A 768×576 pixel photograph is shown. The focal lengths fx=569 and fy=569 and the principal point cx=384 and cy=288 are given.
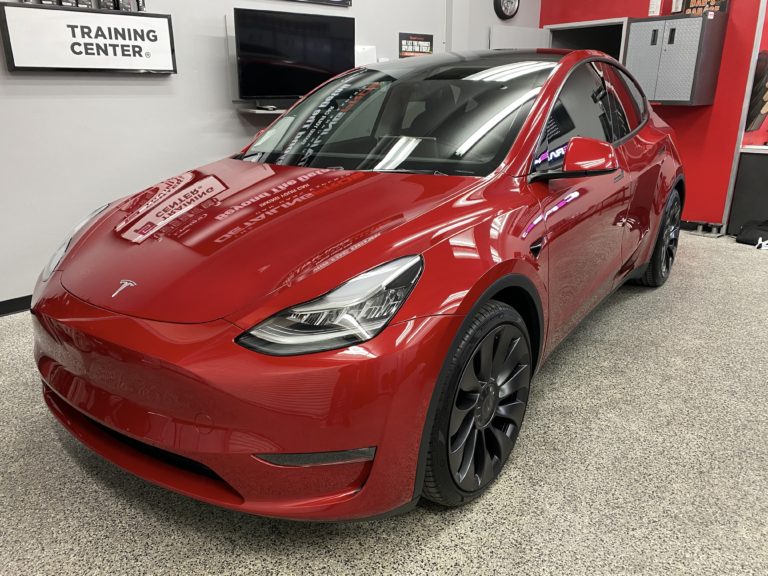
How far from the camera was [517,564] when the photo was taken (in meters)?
1.31

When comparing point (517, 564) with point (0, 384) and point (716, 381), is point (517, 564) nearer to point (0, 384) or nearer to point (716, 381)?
point (716, 381)

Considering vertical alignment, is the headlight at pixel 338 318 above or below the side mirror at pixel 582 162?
below

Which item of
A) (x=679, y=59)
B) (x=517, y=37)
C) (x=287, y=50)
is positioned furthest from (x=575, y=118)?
(x=517, y=37)

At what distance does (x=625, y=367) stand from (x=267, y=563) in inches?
62.3

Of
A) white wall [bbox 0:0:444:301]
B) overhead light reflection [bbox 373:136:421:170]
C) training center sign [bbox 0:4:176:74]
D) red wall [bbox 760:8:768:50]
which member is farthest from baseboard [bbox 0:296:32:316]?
red wall [bbox 760:8:768:50]

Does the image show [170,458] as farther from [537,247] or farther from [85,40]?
[85,40]

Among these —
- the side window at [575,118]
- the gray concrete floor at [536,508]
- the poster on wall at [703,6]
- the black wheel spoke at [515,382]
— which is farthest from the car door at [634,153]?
the poster on wall at [703,6]

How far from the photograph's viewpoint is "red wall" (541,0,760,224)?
13.9ft

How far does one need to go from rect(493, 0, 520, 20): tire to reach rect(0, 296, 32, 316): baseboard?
4.63 meters

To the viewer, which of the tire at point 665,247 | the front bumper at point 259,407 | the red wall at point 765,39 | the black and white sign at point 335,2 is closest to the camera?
the front bumper at point 259,407

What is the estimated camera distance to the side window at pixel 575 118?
171 cm

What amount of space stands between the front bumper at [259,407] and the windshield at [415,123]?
0.65m

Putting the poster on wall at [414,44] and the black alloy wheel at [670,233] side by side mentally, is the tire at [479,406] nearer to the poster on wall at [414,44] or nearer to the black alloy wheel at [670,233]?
the black alloy wheel at [670,233]

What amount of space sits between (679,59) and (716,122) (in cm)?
59
